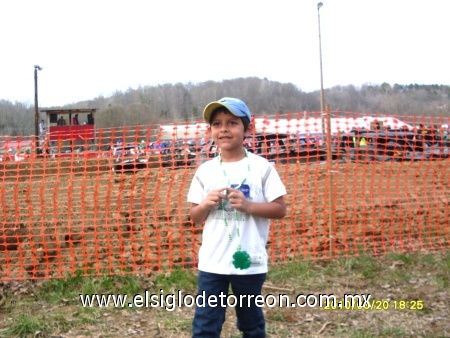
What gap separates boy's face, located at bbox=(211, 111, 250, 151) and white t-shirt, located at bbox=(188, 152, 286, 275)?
0.35 ft

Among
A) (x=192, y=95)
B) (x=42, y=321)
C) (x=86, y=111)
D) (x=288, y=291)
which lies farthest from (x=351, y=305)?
(x=192, y=95)

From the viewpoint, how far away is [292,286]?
502cm

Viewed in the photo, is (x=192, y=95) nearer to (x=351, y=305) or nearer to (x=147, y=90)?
(x=147, y=90)

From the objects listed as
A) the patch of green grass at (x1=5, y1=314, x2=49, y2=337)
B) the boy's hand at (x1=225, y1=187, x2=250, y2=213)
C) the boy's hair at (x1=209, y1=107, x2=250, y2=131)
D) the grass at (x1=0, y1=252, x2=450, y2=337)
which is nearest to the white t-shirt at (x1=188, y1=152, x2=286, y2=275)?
the boy's hand at (x1=225, y1=187, x2=250, y2=213)

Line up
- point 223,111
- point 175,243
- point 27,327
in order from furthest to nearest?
point 175,243
point 27,327
point 223,111

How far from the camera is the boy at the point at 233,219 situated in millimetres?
2771

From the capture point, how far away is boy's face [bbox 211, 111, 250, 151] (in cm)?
288

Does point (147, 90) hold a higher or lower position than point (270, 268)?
higher

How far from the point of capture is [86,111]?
31922mm

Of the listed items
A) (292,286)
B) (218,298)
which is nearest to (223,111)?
(218,298)

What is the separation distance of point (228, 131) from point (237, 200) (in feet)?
1.38

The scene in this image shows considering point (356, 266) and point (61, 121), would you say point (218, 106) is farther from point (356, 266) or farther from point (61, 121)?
point (61, 121)

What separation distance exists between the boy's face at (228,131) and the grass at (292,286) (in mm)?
1809

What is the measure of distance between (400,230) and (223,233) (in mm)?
4561
